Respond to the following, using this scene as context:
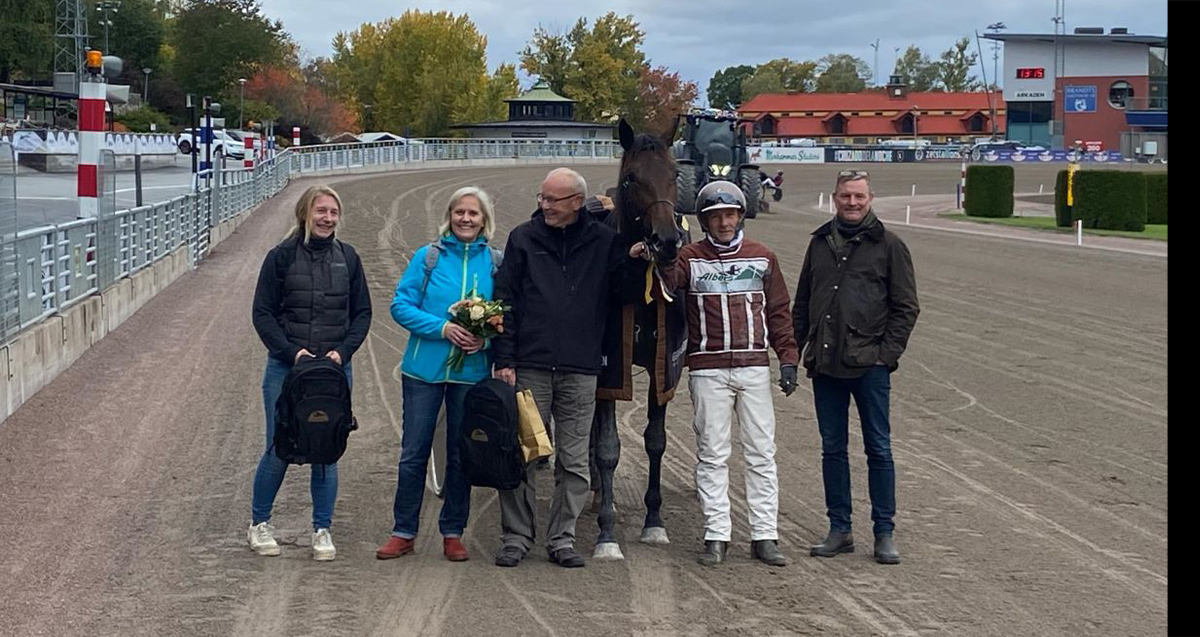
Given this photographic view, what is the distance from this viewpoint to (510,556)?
21.1 ft

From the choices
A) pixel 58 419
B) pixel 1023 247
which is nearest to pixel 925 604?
pixel 58 419

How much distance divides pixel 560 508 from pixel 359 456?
110 inches

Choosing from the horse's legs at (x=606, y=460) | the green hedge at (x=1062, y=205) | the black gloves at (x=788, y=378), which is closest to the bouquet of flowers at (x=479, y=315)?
the horse's legs at (x=606, y=460)

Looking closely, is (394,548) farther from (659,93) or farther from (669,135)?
(659,93)

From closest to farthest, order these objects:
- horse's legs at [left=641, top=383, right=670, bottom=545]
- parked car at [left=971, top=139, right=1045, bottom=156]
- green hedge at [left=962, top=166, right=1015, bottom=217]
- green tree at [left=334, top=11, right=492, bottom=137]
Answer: horse's legs at [left=641, top=383, right=670, bottom=545] < green hedge at [left=962, top=166, right=1015, bottom=217] < parked car at [left=971, top=139, right=1045, bottom=156] < green tree at [left=334, top=11, right=492, bottom=137]

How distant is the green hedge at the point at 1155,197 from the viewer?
34416 mm

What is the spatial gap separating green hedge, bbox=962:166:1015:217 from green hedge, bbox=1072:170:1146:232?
5.28m

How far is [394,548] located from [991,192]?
3420cm

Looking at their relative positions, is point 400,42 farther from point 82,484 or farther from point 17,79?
point 82,484

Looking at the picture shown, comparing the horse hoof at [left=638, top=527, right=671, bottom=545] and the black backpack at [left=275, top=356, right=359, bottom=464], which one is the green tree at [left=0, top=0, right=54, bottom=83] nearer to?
the black backpack at [left=275, top=356, right=359, bottom=464]

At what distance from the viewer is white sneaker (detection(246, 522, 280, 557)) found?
652 cm

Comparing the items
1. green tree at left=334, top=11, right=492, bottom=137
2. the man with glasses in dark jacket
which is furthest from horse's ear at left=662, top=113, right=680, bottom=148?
green tree at left=334, top=11, right=492, bottom=137

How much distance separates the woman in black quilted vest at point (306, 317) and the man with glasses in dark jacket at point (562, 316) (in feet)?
2.53
